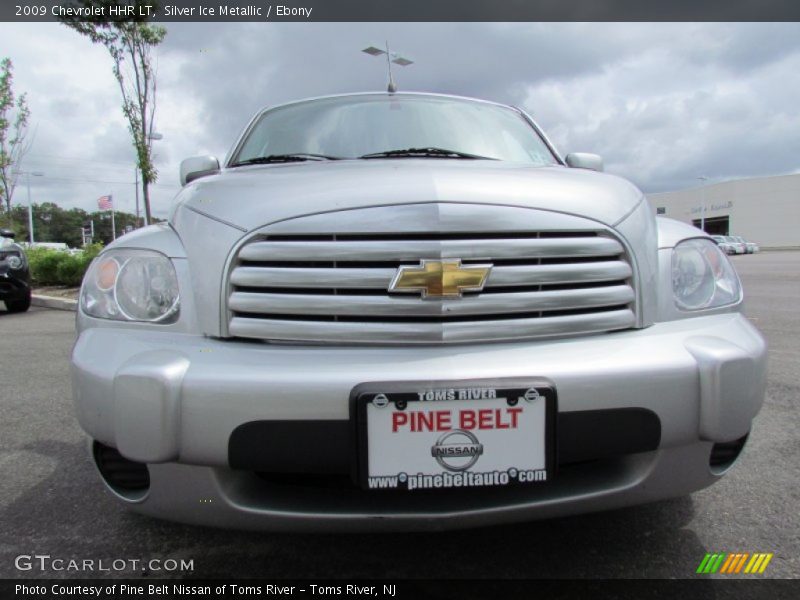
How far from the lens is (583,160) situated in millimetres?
2578

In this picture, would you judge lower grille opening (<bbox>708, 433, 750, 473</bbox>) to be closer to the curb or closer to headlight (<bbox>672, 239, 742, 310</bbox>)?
headlight (<bbox>672, 239, 742, 310</bbox>)

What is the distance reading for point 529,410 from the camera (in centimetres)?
130

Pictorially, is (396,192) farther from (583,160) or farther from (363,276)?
(583,160)

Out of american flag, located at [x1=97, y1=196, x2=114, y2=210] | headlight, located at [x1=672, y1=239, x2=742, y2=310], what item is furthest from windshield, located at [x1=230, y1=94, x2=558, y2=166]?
american flag, located at [x1=97, y1=196, x2=114, y2=210]

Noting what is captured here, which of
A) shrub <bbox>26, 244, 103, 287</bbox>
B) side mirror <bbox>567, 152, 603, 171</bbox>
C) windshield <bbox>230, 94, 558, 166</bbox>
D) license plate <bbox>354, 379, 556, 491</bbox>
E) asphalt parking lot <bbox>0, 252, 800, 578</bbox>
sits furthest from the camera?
shrub <bbox>26, 244, 103, 287</bbox>

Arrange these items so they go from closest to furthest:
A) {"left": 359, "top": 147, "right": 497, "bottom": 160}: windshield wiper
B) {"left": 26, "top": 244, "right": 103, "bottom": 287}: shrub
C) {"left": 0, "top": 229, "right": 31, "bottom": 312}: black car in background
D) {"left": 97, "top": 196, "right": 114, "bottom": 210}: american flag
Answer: {"left": 359, "top": 147, "right": 497, "bottom": 160}: windshield wiper < {"left": 0, "top": 229, "right": 31, "bottom": 312}: black car in background < {"left": 26, "top": 244, "right": 103, "bottom": 287}: shrub < {"left": 97, "top": 196, "right": 114, "bottom": 210}: american flag

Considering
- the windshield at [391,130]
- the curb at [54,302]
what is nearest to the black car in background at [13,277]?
the curb at [54,302]

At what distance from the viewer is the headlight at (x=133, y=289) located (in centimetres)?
153

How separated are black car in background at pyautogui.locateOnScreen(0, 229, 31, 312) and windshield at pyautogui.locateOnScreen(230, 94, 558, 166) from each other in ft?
20.8

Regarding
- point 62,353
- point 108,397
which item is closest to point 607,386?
point 108,397

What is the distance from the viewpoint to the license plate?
1283mm

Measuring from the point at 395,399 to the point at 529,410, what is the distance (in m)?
0.31

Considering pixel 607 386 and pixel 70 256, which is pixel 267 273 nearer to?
pixel 607 386

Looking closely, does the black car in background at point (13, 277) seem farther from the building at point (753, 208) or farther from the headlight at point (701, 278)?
the building at point (753, 208)
